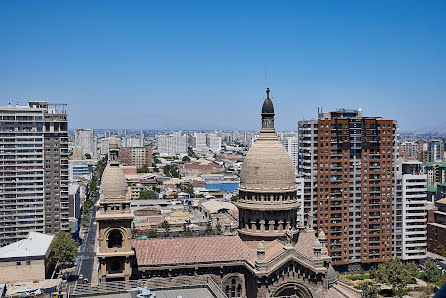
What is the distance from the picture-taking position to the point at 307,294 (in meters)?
49.8

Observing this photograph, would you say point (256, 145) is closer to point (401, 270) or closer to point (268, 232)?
point (268, 232)

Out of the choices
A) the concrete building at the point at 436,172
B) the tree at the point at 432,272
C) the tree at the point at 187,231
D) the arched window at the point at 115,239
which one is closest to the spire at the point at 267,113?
the arched window at the point at 115,239

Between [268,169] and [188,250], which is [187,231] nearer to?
[268,169]

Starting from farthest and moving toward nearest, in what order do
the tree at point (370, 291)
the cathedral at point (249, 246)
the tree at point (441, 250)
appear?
the tree at point (441, 250) → the tree at point (370, 291) → the cathedral at point (249, 246)

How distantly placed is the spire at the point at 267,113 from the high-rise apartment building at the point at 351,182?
3579cm

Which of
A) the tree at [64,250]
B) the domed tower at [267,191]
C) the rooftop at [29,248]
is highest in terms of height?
the domed tower at [267,191]

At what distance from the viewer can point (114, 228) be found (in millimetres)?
49344

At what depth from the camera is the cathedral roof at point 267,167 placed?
56875mm

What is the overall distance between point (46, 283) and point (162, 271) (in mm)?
41448

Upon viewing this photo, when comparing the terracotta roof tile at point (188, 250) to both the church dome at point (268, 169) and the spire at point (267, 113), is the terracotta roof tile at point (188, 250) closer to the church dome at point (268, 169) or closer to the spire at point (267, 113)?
the church dome at point (268, 169)

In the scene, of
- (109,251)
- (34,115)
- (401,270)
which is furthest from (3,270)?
(401,270)

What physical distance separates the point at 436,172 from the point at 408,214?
10363 cm

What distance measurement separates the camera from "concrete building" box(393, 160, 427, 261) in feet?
314

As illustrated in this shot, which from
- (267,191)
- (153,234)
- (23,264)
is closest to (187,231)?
(153,234)
